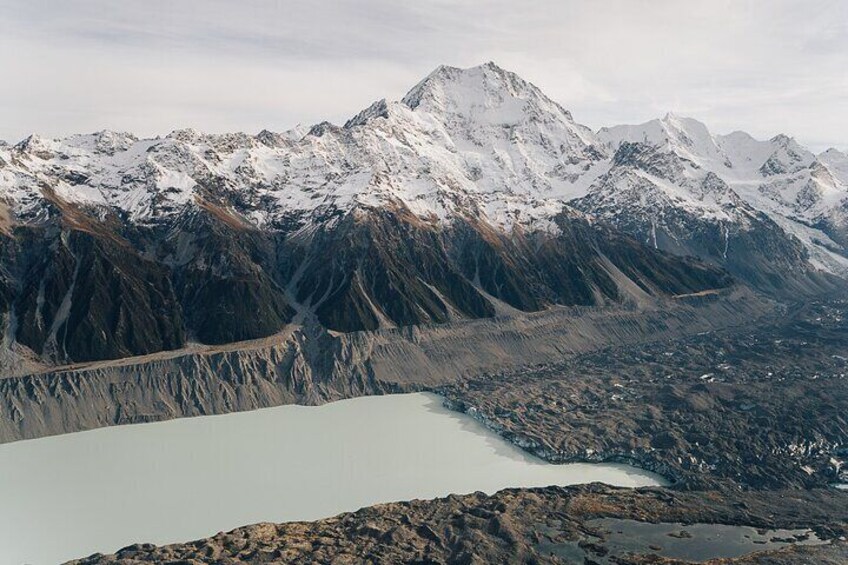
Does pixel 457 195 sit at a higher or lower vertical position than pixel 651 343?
higher

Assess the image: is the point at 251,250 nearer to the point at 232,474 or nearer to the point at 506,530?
the point at 232,474

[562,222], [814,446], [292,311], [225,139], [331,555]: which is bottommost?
[331,555]

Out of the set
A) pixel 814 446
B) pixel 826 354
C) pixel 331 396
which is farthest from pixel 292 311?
pixel 826 354

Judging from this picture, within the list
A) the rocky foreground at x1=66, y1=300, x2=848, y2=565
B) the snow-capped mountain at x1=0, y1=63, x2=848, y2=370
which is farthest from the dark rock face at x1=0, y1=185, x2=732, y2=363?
the rocky foreground at x1=66, y1=300, x2=848, y2=565

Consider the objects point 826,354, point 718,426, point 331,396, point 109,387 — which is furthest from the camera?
point 826,354

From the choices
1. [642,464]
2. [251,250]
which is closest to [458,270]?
[251,250]

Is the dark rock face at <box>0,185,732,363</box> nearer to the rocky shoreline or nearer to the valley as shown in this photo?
the valley

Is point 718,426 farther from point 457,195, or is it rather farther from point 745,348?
point 457,195
